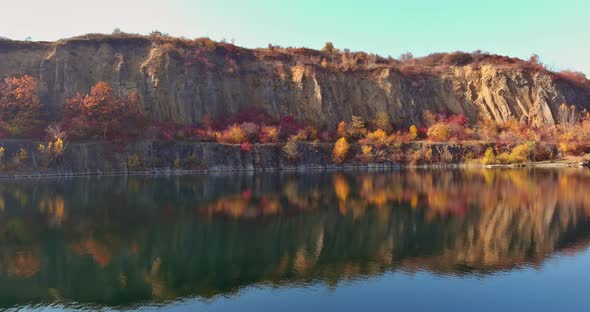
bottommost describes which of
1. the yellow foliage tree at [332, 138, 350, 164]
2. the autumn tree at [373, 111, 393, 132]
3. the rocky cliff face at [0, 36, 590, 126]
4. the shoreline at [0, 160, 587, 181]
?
the shoreline at [0, 160, 587, 181]

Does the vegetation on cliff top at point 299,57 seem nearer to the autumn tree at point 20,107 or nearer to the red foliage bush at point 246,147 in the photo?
the autumn tree at point 20,107

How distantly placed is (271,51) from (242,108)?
13487 mm

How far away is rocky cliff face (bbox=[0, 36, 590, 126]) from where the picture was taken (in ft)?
222

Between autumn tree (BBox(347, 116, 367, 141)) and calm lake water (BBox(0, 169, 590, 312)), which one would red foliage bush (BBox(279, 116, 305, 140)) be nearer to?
autumn tree (BBox(347, 116, 367, 141))

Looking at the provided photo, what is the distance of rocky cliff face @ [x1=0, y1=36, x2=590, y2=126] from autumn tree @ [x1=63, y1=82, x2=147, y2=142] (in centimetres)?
585

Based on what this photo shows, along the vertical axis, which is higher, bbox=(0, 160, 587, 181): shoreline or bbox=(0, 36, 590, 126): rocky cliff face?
bbox=(0, 36, 590, 126): rocky cliff face

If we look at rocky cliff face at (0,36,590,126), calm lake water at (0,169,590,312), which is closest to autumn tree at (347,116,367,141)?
rocky cliff face at (0,36,590,126)

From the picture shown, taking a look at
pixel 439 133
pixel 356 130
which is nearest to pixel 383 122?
pixel 356 130

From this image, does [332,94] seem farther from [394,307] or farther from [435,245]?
[394,307]

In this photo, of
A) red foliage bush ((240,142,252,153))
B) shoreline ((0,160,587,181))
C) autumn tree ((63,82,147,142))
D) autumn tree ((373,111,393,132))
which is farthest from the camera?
autumn tree ((373,111,393,132))

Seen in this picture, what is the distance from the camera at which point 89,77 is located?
68062 mm

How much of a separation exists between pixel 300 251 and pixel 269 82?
59123 millimetres

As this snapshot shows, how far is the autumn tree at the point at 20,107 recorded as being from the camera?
186ft

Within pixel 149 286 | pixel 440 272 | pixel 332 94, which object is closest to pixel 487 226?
pixel 440 272
